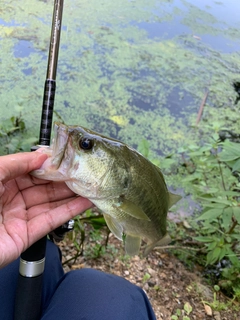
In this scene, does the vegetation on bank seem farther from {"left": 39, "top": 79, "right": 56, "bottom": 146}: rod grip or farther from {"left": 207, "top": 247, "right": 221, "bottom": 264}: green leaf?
{"left": 39, "top": 79, "right": 56, "bottom": 146}: rod grip

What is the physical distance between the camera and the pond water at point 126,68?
3305 millimetres

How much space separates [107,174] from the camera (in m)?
1.13

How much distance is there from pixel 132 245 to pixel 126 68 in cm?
303

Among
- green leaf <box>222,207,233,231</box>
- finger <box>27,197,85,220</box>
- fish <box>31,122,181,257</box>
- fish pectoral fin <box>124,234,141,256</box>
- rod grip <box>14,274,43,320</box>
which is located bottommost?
rod grip <box>14,274,43,320</box>

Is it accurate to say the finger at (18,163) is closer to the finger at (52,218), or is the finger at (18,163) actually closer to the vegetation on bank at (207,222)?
the finger at (52,218)

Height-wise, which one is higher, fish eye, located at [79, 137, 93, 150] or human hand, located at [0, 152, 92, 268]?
fish eye, located at [79, 137, 93, 150]

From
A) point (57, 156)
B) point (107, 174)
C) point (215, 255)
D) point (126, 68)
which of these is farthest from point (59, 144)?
point (126, 68)

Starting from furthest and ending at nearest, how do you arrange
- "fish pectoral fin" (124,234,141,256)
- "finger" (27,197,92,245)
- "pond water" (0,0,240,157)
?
"pond water" (0,0,240,157) → "fish pectoral fin" (124,234,141,256) → "finger" (27,197,92,245)

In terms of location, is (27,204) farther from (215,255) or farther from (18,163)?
(215,255)

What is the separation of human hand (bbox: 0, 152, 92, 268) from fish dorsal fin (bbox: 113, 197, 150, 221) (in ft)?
0.40

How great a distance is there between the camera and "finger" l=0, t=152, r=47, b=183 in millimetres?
1000

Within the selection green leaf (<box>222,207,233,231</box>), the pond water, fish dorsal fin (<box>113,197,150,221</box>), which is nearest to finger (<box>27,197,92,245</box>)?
fish dorsal fin (<box>113,197,150,221</box>)

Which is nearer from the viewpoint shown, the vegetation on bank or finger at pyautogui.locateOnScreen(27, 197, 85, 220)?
finger at pyautogui.locateOnScreen(27, 197, 85, 220)

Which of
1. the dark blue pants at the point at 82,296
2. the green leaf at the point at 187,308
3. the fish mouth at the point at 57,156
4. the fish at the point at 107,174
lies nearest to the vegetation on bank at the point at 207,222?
the green leaf at the point at 187,308
